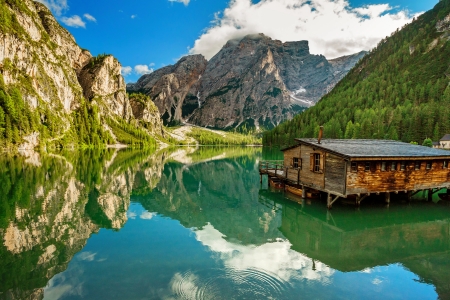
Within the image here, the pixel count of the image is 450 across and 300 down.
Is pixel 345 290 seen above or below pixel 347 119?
below

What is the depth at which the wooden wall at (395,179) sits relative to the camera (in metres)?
29.7

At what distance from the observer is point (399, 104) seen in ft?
492

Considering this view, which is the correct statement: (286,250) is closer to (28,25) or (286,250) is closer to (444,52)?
(444,52)

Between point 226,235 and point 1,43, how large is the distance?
178682mm

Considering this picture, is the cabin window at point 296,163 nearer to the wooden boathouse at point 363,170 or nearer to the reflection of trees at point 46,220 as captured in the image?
the wooden boathouse at point 363,170

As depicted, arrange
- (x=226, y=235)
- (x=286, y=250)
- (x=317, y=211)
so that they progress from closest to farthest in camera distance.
Answer: (x=286, y=250)
(x=226, y=235)
(x=317, y=211)

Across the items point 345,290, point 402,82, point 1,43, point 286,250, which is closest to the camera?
point 345,290

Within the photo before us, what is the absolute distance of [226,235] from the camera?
23109 millimetres

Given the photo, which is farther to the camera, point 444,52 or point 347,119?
point 444,52

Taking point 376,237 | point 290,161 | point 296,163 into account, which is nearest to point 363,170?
point 296,163

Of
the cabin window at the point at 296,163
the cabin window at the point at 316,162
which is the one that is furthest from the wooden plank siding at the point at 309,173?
the cabin window at the point at 296,163

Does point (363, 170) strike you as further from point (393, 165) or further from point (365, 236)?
point (365, 236)

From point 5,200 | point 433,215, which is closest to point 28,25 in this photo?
point 5,200

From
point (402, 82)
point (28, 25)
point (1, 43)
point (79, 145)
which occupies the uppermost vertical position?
point (28, 25)
